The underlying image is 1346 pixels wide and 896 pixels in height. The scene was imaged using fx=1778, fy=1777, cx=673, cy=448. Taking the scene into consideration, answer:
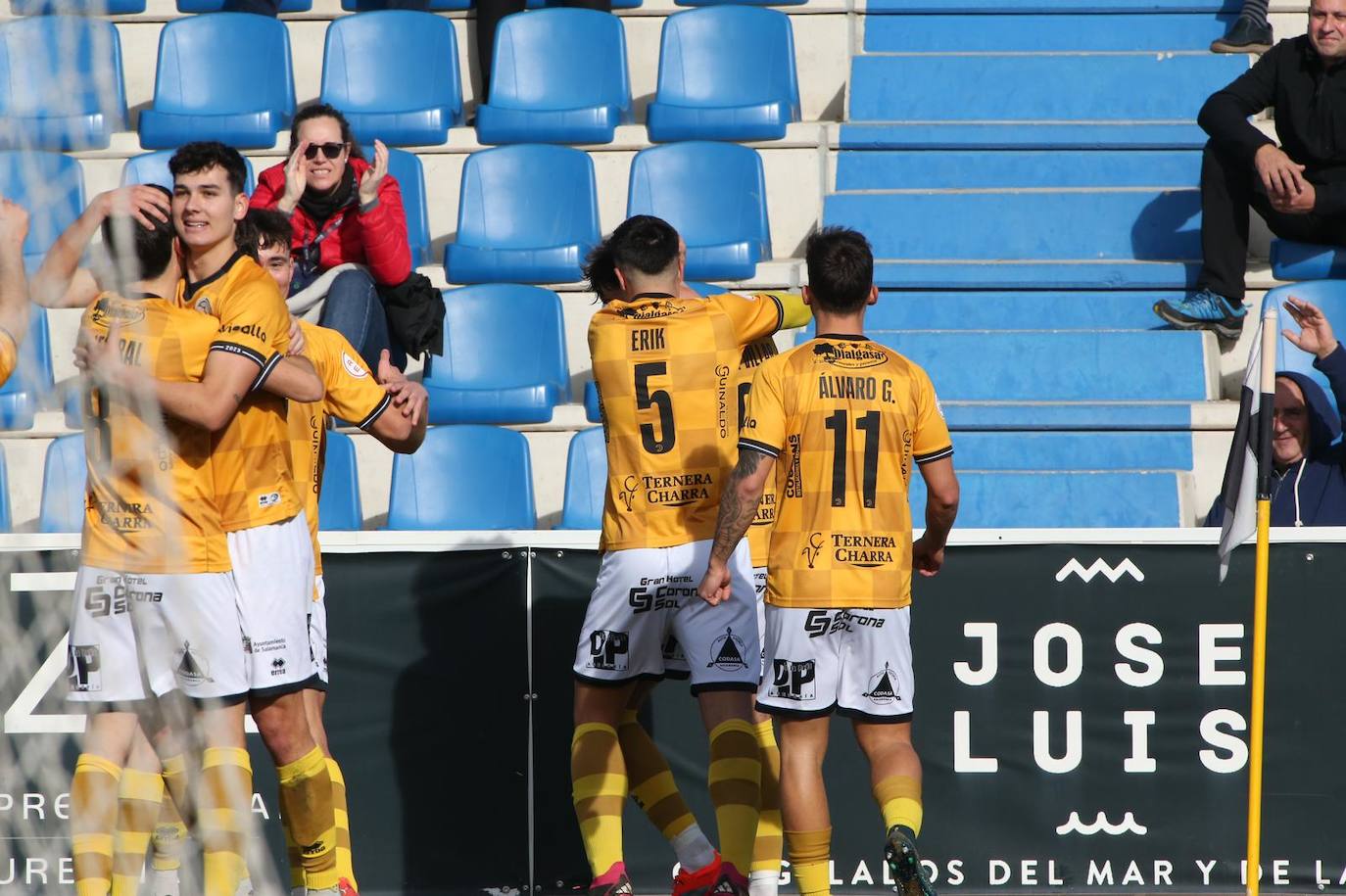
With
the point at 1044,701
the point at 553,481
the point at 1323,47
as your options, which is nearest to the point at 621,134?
the point at 553,481

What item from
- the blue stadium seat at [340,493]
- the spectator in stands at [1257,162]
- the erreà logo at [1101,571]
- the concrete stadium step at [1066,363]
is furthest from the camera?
the concrete stadium step at [1066,363]

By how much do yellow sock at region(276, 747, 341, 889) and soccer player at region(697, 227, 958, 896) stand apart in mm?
1263

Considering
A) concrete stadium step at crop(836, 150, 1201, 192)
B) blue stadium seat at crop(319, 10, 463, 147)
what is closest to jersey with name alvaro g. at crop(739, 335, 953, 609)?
concrete stadium step at crop(836, 150, 1201, 192)

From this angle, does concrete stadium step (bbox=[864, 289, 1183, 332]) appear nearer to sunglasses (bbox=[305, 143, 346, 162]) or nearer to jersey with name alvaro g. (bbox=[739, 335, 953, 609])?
sunglasses (bbox=[305, 143, 346, 162])

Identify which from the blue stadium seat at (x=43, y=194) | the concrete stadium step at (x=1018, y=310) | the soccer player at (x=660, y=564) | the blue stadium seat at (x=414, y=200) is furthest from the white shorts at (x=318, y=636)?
the concrete stadium step at (x=1018, y=310)

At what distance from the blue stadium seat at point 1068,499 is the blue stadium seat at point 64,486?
3.40 m

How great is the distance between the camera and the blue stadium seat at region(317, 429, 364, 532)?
723 centimetres

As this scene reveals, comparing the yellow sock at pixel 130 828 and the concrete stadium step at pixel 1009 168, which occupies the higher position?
the concrete stadium step at pixel 1009 168

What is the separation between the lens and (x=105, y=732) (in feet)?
16.0

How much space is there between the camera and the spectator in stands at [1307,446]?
6531 millimetres

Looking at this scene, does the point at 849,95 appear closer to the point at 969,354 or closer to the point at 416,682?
the point at 969,354

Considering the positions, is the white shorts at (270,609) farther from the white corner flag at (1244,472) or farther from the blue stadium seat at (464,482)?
the white corner flag at (1244,472)

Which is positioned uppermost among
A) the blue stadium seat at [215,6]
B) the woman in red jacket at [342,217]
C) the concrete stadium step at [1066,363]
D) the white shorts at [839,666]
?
the blue stadium seat at [215,6]

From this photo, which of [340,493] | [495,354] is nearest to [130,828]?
[340,493]
